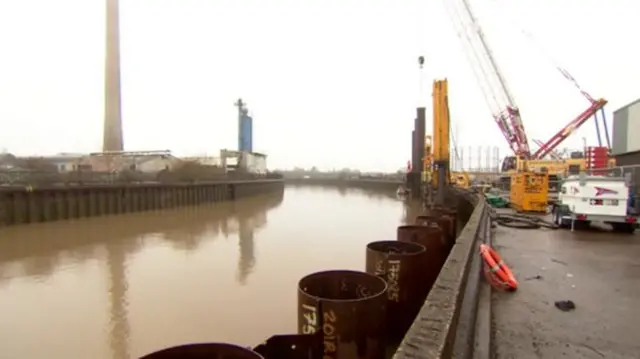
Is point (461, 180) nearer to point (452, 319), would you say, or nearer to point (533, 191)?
point (533, 191)

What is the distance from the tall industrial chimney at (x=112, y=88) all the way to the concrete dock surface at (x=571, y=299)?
118 feet

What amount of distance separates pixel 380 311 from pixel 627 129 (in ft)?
65.0

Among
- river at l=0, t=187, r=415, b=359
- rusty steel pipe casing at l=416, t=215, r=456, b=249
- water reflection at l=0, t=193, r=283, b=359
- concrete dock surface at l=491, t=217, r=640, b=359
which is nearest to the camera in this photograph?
concrete dock surface at l=491, t=217, r=640, b=359

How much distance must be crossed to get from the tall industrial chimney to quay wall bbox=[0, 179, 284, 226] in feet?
50.2

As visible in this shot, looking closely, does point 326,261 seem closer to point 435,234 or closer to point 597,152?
point 435,234

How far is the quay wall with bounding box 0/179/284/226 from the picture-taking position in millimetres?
13273

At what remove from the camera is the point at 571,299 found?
138 inches

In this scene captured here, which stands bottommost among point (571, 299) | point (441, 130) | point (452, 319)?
point (571, 299)

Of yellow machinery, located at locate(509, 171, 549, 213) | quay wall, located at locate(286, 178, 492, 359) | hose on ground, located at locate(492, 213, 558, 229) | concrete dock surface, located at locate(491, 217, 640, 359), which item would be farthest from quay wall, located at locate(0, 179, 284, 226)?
yellow machinery, located at locate(509, 171, 549, 213)

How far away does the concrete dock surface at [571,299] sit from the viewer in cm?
254

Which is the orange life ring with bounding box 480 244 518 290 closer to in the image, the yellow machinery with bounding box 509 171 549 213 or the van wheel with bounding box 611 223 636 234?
the van wheel with bounding box 611 223 636 234

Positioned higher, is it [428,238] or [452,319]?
[452,319]

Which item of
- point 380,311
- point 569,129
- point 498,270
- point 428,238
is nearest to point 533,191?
point 428,238

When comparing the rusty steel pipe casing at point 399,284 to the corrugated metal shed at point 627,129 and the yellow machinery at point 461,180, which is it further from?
the yellow machinery at point 461,180
